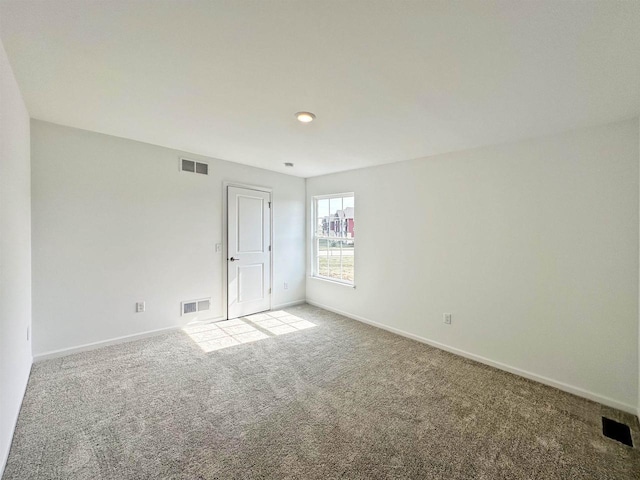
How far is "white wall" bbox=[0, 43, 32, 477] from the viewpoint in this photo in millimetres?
1646

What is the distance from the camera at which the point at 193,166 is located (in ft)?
12.6

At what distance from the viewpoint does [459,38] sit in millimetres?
1417

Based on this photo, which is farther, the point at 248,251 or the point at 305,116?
the point at 248,251

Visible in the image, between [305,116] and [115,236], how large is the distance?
2.59 meters

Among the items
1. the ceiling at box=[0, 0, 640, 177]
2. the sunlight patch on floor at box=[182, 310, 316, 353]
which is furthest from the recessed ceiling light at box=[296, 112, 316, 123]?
the sunlight patch on floor at box=[182, 310, 316, 353]

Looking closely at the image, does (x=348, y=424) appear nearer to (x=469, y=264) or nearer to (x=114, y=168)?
(x=469, y=264)

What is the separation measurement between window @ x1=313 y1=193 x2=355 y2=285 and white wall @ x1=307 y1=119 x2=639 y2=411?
0.64m

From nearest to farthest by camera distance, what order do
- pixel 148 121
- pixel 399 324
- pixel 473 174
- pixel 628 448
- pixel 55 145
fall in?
1. pixel 628 448
2. pixel 148 121
3. pixel 55 145
4. pixel 473 174
5. pixel 399 324

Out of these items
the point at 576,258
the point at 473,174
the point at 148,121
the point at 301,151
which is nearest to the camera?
the point at 576,258

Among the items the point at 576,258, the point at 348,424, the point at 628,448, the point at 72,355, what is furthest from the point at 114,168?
the point at 628,448

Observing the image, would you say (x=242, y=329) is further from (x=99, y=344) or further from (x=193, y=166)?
(x=193, y=166)

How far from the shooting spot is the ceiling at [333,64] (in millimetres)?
1294

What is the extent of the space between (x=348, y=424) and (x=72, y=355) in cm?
299

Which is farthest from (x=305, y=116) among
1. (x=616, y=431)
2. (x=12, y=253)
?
(x=616, y=431)
